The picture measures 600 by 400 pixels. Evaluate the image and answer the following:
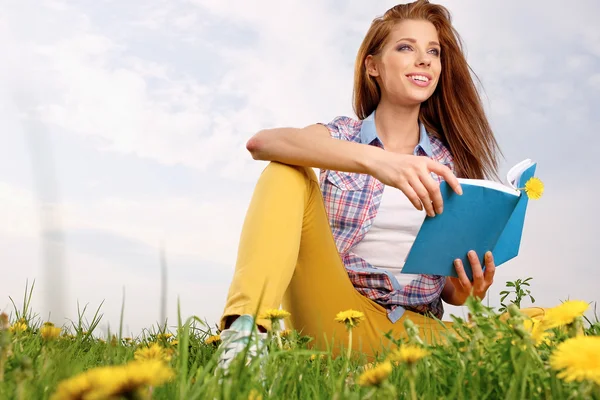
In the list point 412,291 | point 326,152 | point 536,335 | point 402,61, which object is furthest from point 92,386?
point 402,61

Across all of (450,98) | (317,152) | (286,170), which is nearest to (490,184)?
(317,152)

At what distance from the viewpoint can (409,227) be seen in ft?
9.18

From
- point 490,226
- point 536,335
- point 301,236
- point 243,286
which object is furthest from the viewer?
point 301,236

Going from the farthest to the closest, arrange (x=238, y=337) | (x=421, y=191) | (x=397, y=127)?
(x=397, y=127) < (x=421, y=191) < (x=238, y=337)

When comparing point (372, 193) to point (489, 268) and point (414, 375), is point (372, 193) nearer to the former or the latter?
point (489, 268)

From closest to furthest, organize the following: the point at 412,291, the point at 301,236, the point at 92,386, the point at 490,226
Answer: the point at 92,386 < the point at 490,226 < the point at 301,236 < the point at 412,291

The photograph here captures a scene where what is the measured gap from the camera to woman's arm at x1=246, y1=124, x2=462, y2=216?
2.00 meters

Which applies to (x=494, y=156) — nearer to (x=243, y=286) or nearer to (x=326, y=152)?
(x=326, y=152)

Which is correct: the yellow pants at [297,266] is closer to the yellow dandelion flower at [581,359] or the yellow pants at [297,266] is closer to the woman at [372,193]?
the woman at [372,193]

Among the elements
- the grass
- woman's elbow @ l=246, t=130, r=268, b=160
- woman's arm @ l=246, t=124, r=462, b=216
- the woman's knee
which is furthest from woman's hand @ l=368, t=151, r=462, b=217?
the grass

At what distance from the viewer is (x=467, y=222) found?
214 cm

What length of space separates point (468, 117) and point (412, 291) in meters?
0.99

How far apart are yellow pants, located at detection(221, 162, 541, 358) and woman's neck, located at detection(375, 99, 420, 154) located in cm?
80

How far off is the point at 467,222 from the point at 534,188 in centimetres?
25
